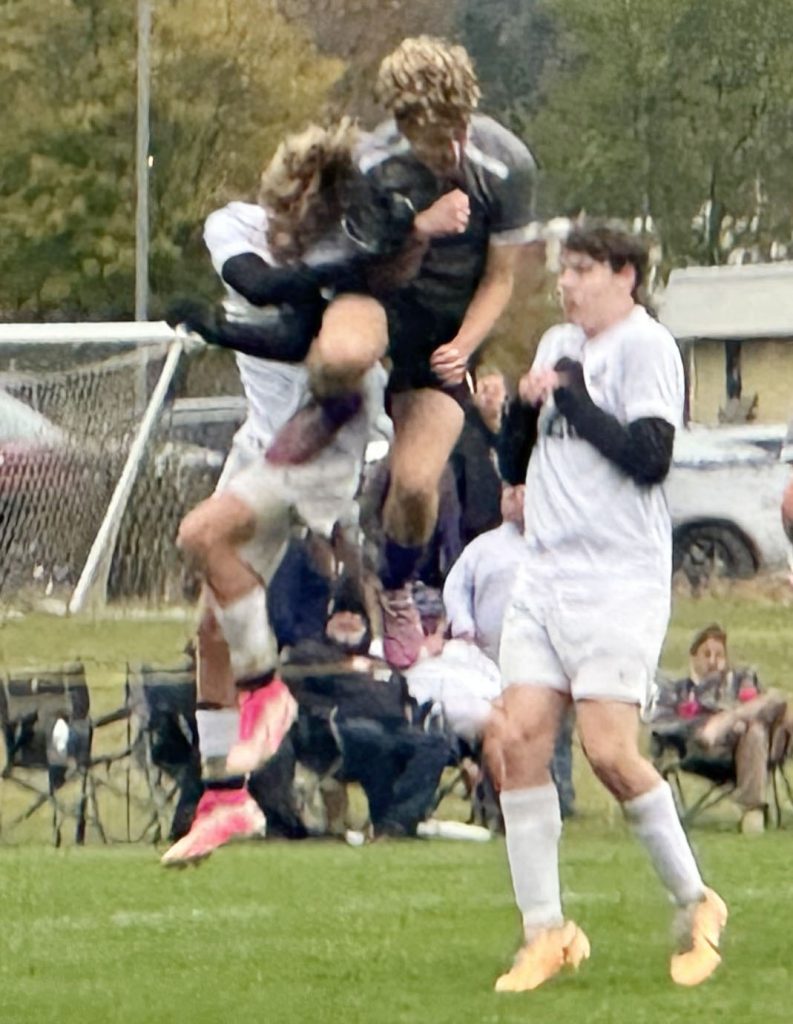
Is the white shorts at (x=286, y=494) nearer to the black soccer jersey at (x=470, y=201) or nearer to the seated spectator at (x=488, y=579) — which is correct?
the black soccer jersey at (x=470, y=201)

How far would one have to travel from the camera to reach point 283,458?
5543 millimetres

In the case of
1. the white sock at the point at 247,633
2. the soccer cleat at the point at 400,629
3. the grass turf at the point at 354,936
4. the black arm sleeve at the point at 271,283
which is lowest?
the grass turf at the point at 354,936

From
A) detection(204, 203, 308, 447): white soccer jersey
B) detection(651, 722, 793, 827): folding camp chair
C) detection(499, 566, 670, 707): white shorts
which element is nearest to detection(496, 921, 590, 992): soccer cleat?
detection(499, 566, 670, 707): white shorts

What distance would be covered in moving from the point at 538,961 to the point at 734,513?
1531mm

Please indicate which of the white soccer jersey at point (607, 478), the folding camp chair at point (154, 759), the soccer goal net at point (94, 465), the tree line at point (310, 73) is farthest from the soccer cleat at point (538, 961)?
the folding camp chair at point (154, 759)

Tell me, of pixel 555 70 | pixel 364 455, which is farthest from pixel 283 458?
pixel 555 70

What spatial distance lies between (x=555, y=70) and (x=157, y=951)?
78.4 inches

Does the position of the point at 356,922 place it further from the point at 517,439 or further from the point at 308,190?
the point at 308,190

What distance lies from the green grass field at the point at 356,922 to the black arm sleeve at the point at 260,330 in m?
0.99

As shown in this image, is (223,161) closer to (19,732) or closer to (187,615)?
(187,615)

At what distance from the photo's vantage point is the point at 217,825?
219 inches

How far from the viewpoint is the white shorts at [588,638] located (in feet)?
16.6

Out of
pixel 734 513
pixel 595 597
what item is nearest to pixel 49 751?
pixel 734 513

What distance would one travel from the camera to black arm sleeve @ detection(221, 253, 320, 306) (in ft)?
17.8
